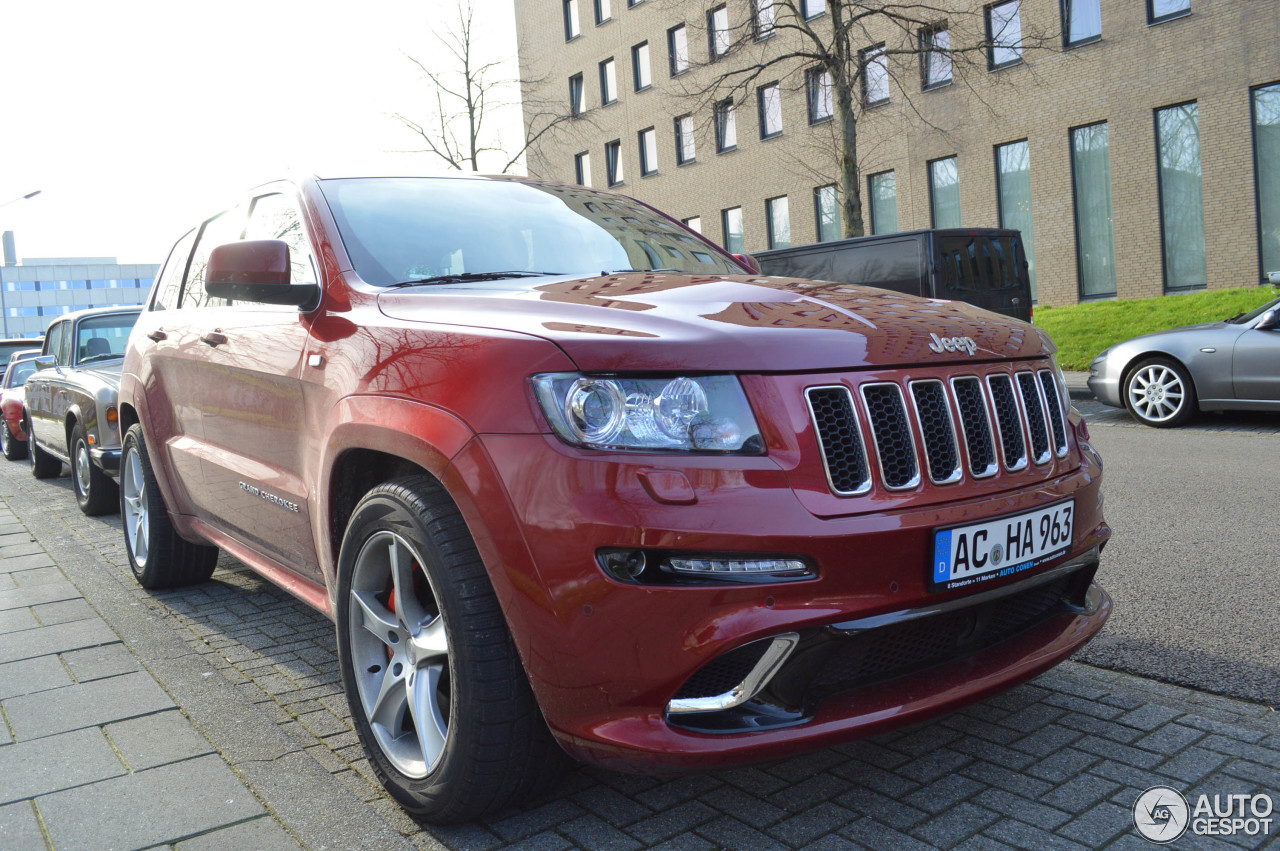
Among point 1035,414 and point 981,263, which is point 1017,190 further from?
point 1035,414

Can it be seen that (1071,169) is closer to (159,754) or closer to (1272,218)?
(1272,218)

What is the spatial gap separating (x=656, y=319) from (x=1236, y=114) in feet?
72.7

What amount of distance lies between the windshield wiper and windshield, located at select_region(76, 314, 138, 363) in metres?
7.18

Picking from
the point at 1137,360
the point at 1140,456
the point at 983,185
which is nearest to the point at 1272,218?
the point at 983,185

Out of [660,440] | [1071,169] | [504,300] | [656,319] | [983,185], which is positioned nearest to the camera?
[660,440]

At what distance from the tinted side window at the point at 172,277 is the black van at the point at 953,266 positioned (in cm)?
995

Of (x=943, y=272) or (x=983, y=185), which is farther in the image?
(x=983, y=185)

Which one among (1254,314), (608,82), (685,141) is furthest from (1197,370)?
(608,82)

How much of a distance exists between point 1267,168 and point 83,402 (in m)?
21.0

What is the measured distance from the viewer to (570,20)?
38.2 m

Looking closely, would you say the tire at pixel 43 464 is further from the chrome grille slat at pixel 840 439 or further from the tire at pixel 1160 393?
the tire at pixel 1160 393

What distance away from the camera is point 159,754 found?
310cm

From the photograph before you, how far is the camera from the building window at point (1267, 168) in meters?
20.1

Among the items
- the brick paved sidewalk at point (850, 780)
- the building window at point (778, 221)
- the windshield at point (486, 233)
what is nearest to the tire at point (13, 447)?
the brick paved sidewalk at point (850, 780)
